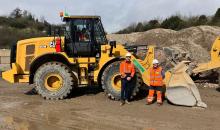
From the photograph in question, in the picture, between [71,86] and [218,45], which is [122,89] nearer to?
[71,86]

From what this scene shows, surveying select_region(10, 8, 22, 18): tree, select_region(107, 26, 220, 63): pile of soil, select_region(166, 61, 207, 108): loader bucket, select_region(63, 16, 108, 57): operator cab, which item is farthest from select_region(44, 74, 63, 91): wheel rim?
select_region(10, 8, 22, 18): tree

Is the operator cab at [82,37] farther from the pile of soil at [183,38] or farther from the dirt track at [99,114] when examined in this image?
the pile of soil at [183,38]

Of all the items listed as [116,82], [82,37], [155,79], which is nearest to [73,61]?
[82,37]

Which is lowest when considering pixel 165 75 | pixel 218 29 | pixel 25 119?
pixel 25 119

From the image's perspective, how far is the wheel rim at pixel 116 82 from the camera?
1166 cm

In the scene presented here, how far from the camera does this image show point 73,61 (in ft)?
39.8

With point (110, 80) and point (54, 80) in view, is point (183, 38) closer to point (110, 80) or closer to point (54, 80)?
point (110, 80)

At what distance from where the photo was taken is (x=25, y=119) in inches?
372

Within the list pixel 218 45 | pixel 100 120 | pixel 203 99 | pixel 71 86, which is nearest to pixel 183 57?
pixel 218 45

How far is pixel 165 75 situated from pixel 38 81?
350 cm

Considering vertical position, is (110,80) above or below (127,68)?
below

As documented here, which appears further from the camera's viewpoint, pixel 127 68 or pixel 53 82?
pixel 53 82

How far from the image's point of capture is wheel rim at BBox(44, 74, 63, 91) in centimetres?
1203

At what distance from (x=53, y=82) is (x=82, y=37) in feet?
4.94
